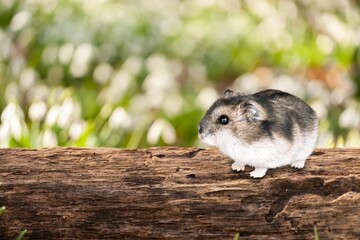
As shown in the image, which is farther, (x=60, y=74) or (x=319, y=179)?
(x=60, y=74)

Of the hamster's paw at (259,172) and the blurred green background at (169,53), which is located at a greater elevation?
the blurred green background at (169,53)

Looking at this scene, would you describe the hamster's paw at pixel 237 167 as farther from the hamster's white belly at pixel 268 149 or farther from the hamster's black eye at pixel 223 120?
the hamster's black eye at pixel 223 120

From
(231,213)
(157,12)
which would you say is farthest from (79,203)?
(157,12)

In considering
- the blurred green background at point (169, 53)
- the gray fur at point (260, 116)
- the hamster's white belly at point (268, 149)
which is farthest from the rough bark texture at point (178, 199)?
the blurred green background at point (169, 53)

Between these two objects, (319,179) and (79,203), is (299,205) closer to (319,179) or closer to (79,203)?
(319,179)

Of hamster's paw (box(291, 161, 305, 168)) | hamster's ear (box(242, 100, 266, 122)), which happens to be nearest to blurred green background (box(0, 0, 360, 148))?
hamster's paw (box(291, 161, 305, 168))

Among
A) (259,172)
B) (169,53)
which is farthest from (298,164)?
(169,53)

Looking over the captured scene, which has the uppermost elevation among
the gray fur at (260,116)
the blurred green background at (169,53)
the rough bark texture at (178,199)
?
the blurred green background at (169,53)
